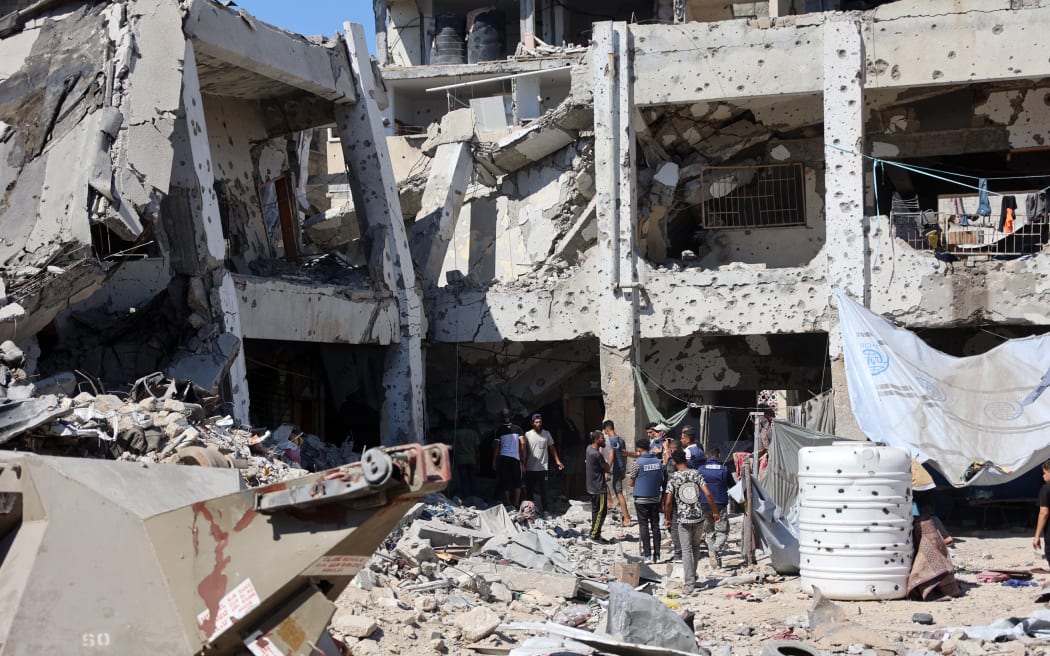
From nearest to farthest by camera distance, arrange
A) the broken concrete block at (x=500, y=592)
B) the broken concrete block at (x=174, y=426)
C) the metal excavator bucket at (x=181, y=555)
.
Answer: the metal excavator bucket at (x=181, y=555) < the broken concrete block at (x=174, y=426) < the broken concrete block at (x=500, y=592)

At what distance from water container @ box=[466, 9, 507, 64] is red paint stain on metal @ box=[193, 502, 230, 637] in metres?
27.1

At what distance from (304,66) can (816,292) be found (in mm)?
7253

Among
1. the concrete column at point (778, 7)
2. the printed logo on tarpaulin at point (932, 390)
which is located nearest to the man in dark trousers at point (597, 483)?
the printed logo on tarpaulin at point (932, 390)

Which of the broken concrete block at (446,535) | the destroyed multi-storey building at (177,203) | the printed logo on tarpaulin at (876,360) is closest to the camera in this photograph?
the destroyed multi-storey building at (177,203)

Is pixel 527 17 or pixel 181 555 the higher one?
pixel 527 17

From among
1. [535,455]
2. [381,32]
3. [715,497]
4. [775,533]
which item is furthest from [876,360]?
[381,32]

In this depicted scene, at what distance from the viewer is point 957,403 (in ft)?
47.3

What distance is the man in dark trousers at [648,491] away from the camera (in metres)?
12.9

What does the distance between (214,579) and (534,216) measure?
17474mm

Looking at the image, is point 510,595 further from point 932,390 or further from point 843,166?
point 843,166

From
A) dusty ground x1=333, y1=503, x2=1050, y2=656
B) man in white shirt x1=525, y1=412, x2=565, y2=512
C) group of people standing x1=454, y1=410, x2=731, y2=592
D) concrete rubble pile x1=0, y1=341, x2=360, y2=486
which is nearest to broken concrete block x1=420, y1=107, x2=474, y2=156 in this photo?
group of people standing x1=454, y1=410, x2=731, y2=592

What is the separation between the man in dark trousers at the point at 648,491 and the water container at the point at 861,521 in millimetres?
2180

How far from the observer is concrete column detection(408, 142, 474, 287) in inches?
783

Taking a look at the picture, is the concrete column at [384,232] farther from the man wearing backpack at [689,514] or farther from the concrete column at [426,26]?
the concrete column at [426,26]
